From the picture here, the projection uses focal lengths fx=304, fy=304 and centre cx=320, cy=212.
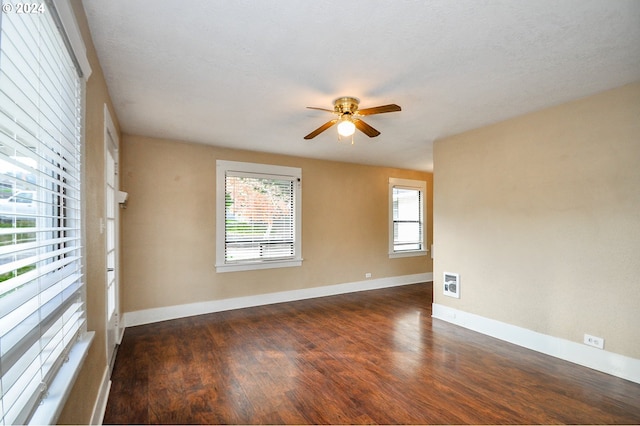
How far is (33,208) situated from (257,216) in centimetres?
370

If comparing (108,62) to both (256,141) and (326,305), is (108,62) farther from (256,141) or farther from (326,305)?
(326,305)

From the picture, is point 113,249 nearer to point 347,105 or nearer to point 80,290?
point 80,290

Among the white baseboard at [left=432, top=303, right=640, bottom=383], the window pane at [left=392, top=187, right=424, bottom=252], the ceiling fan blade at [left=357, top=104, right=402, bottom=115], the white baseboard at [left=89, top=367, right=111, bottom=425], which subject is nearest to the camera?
the white baseboard at [left=89, top=367, right=111, bottom=425]

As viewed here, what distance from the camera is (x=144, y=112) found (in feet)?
10.4

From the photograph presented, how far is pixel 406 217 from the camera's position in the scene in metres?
6.64

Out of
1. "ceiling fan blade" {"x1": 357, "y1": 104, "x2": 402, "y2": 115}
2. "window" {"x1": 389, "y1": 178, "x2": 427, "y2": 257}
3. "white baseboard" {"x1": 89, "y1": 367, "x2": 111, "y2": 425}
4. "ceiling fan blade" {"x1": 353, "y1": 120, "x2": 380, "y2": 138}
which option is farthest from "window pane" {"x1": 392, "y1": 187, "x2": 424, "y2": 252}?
"white baseboard" {"x1": 89, "y1": 367, "x2": 111, "y2": 425}

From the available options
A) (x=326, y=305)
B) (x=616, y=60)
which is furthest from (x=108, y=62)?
(x=326, y=305)

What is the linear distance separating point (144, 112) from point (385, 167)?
14.6ft

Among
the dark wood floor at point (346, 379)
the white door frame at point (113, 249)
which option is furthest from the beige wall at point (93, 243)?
the white door frame at point (113, 249)

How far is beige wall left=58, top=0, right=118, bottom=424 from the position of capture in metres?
1.62

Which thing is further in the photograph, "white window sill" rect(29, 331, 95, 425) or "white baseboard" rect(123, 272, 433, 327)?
"white baseboard" rect(123, 272, 433, 327)

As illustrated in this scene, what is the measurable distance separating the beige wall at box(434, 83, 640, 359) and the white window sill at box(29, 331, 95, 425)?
3.84 metres

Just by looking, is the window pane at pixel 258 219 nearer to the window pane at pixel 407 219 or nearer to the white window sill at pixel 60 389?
the window pane at pixel 407 219

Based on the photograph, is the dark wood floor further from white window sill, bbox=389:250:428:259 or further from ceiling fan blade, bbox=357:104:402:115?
white window sill, bbox=389:250:428:259
